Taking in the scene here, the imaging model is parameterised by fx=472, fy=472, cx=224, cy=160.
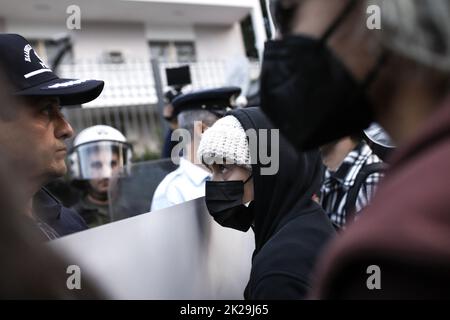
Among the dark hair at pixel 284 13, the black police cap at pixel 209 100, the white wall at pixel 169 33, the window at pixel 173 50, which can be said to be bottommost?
the dark hair at pixel 284 13

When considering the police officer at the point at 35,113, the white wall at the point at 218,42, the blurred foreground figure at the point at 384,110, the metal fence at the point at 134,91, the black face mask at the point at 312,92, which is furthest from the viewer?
the white wall at the point at 218,42

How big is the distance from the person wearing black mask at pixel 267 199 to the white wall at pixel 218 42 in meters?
14.1

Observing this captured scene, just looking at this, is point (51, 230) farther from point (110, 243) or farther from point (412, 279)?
point (412, 279)

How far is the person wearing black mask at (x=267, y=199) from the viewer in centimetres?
137

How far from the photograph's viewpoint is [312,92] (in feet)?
3.13

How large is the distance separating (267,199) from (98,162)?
2.54 meters

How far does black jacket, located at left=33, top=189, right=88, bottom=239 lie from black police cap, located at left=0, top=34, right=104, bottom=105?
0.47 m

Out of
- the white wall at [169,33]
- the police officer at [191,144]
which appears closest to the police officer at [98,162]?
the police officer at [191,144]

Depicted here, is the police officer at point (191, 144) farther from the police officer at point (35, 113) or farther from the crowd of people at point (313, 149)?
the police officer at point (35, 113)

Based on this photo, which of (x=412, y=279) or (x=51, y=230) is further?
(x=51, y=230)

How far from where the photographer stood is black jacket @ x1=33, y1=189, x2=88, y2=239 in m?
1.87
